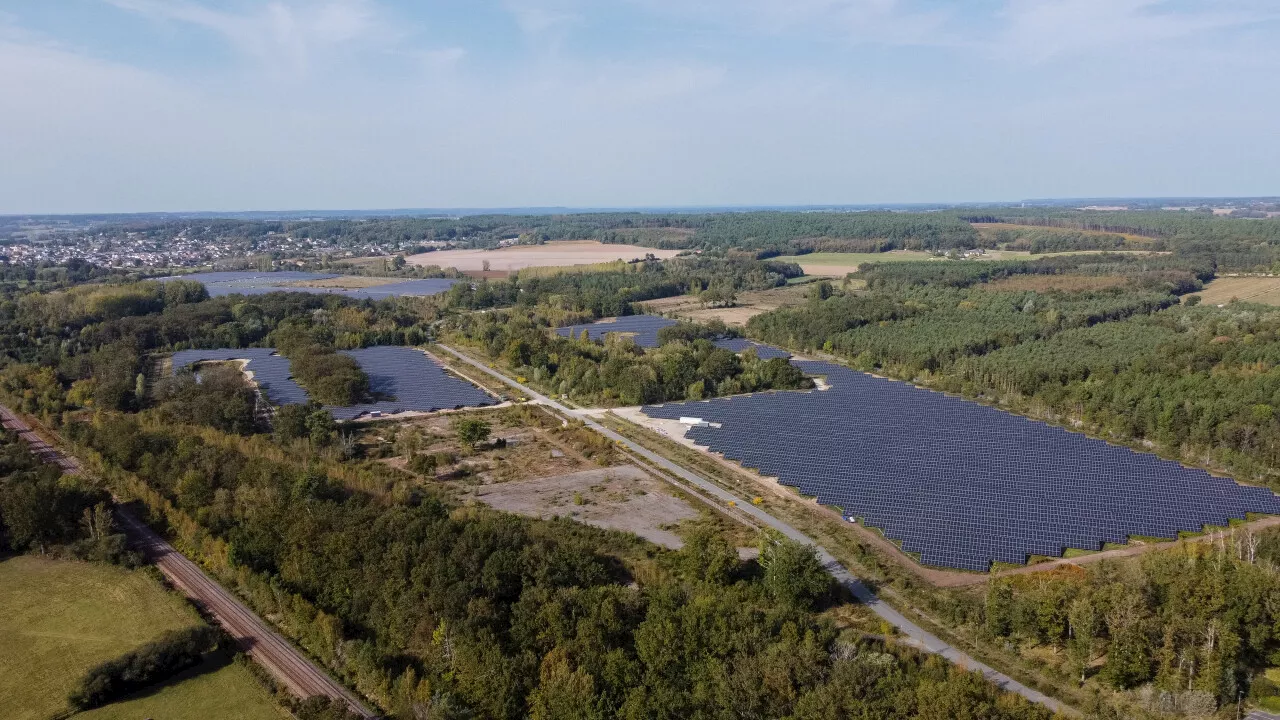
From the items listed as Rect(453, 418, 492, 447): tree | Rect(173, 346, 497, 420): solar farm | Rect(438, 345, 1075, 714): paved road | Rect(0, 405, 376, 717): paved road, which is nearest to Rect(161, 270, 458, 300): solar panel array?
Rect(173, 346, 497, 420): solar farm

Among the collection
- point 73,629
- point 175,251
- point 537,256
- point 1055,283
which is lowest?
point 73,629

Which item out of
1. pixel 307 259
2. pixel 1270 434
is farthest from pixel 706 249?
pixel 1270 434

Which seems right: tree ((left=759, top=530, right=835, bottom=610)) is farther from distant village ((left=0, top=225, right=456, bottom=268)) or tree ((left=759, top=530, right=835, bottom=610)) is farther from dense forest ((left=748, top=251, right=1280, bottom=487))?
distant village ((left=0, top=225, right=456, bottom=268))

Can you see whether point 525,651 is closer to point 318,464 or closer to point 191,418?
point 318,464

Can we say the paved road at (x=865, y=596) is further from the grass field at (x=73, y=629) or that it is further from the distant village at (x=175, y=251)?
the distant village at (x=175, y=251)

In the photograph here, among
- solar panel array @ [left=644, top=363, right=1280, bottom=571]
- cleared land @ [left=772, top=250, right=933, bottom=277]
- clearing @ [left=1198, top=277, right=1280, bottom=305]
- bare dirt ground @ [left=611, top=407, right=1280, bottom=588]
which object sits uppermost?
cleared land @ [left=772, top=250, right=933, bottom=277]

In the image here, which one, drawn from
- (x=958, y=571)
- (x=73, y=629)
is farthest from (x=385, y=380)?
(x=958, y=571)

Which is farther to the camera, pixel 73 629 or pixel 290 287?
pixel 290 287

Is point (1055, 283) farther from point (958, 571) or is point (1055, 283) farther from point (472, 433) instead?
point (472, 433)
